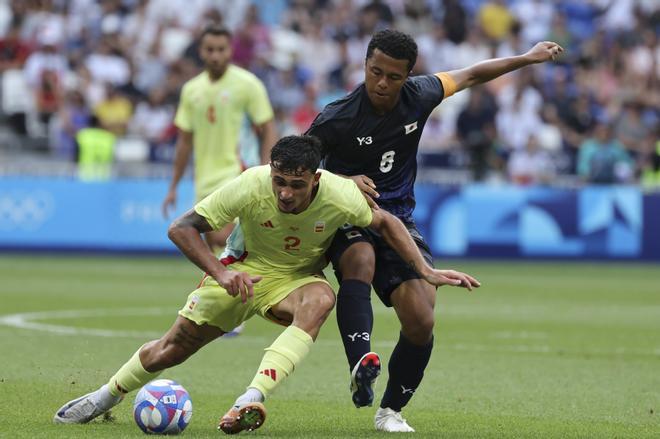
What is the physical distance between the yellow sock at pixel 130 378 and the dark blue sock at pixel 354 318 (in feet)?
3.45

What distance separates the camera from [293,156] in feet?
22.3

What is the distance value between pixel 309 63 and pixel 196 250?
19448mm

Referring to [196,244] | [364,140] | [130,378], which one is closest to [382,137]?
[364,140]

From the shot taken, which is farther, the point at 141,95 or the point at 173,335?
the point at 141,95

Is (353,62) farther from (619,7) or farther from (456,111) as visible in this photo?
(619,7)

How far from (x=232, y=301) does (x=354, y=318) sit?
66cm

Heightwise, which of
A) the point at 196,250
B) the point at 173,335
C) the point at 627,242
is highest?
the point at 196,250

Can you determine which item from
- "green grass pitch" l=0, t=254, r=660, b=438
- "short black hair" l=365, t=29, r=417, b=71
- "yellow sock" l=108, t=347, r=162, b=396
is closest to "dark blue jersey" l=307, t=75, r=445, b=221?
"short black hair" l=365, t=29, r=417, b=71

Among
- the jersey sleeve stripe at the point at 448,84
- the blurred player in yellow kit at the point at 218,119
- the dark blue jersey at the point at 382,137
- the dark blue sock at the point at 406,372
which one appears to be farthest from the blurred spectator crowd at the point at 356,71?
the dark blue sock at the point at 406,372

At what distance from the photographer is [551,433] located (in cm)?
732

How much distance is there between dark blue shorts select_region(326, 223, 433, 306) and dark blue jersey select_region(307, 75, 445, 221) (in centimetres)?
27

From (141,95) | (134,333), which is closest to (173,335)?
(134,333)

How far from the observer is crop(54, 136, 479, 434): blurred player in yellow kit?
686cm

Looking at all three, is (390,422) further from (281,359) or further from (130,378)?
(130,378)
